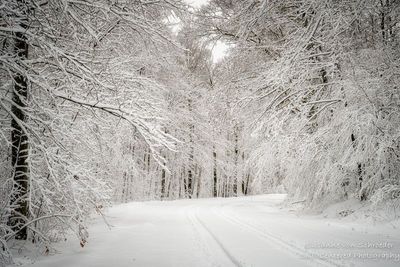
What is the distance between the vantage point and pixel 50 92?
15.1ft

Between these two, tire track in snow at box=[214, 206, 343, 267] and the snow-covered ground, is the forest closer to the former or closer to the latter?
the snow-covered ground

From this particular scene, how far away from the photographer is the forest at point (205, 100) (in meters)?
5.01

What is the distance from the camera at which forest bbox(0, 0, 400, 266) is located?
16.4 feet

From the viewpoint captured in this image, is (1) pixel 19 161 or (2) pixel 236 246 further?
(2) pixel 236 246

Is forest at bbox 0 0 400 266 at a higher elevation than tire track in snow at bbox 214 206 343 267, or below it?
higher

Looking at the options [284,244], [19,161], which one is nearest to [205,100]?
[284,244]

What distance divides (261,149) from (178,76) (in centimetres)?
1163

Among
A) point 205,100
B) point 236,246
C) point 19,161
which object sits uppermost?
point 205,100

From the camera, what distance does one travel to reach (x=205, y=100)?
13.6m

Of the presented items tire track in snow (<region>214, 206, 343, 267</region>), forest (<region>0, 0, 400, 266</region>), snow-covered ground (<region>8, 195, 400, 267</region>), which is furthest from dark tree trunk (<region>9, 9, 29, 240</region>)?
tire track in snow (<region>214, 206, 343, 267</region>)

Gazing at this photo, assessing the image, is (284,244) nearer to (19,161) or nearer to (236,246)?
(236,246)

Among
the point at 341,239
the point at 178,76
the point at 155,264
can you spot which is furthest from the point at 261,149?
the point at 178,76

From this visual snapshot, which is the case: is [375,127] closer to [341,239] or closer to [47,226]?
[341,239]

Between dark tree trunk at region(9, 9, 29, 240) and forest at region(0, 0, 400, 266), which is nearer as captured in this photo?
forest at region(0, 0, 400, 266)
